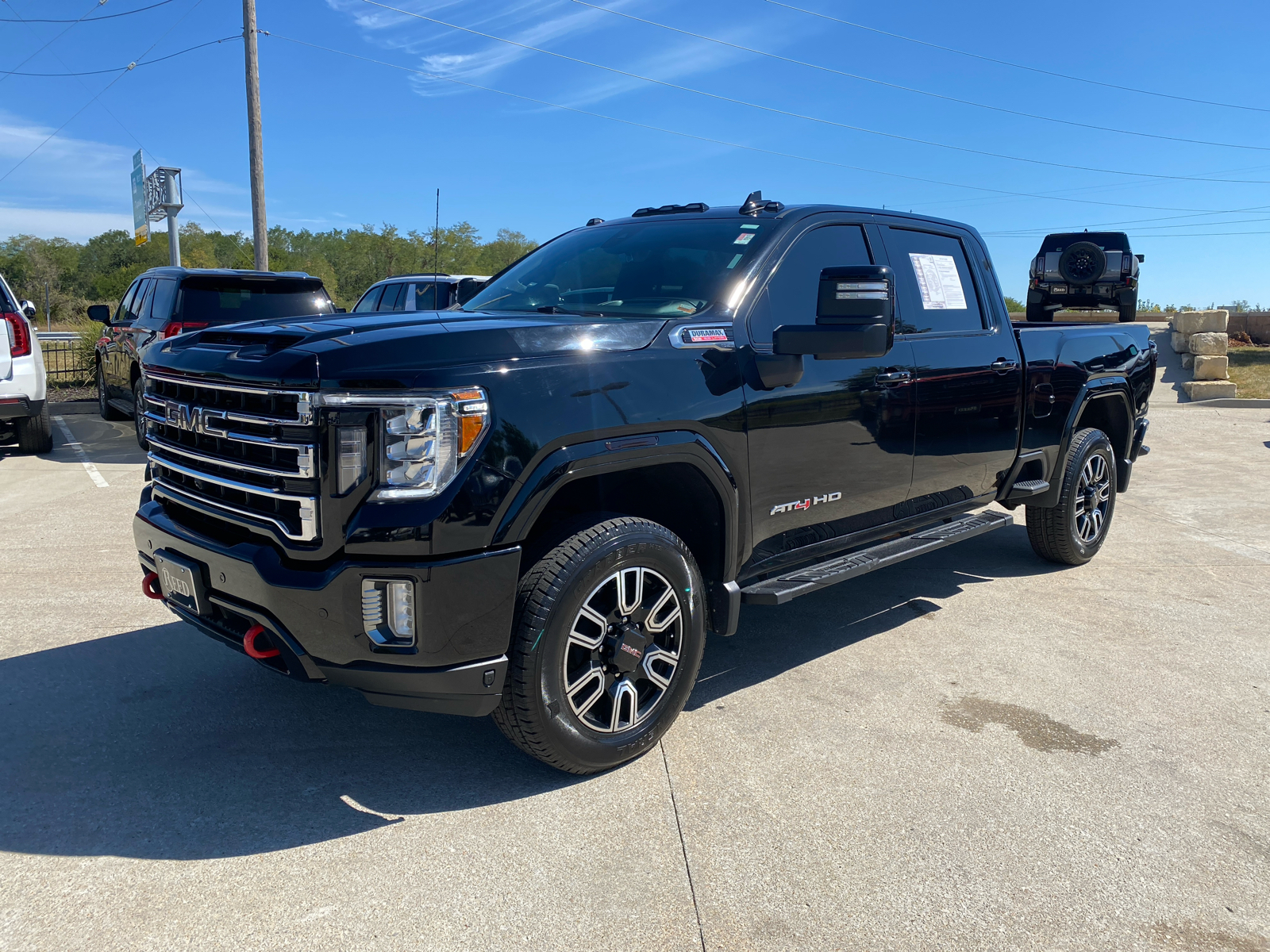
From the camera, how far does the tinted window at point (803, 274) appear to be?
12.4 feet

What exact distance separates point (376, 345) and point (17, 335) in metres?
8.10

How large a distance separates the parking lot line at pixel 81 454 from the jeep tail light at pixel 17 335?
1.18m

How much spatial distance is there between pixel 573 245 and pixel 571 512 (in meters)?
1.64

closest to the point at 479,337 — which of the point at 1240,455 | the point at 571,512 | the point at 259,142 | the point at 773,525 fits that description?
the point at 571,512

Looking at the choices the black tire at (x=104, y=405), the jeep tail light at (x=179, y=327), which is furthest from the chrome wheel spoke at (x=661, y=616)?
the black tire at (x=104, y=405)

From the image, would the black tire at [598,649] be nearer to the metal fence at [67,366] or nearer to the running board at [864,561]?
the running board at [864,561]

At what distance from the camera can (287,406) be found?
2.87 meters

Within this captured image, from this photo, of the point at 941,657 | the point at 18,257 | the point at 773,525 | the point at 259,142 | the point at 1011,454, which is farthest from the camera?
the point at 18,257

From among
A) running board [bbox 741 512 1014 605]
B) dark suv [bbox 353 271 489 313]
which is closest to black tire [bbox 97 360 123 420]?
dark suv [bbox 353 271 489 313]

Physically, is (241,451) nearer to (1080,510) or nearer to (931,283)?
(931,283)

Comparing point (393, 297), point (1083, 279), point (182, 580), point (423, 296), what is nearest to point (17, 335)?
point (423, 296)

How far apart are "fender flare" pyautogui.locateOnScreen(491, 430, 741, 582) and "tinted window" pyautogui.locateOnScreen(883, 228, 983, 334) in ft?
4.95

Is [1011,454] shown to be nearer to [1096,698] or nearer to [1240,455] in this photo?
[1096,698]

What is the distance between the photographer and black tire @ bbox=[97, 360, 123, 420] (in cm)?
1245
